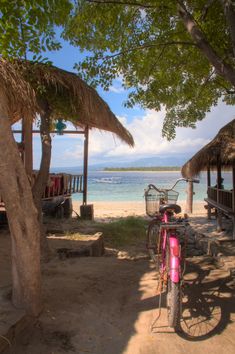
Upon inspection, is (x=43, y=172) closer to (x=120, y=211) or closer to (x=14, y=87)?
(x=14, y=87)

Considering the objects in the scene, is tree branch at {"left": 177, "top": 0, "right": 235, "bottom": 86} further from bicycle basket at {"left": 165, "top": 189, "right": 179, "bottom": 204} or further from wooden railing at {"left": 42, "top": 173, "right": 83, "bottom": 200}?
wooden railing at {"left": 42, "top": 173, "right": 83, "bottom": 200}

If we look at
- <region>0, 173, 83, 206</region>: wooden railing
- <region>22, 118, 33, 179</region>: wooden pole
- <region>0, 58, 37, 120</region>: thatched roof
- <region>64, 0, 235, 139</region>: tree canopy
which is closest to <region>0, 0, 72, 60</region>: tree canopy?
<region>0, 58, 37, 120</region>: thatched roof

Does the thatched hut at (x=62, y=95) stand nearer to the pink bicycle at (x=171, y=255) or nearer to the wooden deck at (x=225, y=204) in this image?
the pink bicycle at (x=171, y=255)

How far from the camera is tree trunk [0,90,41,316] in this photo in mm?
3072

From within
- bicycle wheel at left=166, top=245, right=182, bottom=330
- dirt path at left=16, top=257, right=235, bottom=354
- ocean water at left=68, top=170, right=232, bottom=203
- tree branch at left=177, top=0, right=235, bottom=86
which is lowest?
ocean water at left=68, top=170, right=232, bottom=203

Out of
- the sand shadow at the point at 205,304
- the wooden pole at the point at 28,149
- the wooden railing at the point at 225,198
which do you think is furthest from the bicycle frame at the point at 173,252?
the wooden railing at the point at 225,198

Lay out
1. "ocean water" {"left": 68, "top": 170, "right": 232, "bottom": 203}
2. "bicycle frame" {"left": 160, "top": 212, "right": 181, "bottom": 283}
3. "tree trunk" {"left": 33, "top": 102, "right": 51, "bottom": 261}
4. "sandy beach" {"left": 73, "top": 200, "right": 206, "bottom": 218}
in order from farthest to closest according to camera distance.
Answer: "ocean water" {"left": 68, "top": 170, "right": 232, "bottom": 203}
"sandy beach" {"left": 73, "top": 200, "right": 206, "bottom": 218}
"tree trunk" {"left": 33, "top": 102, "right": 51, "bottom": 261}
"bicycle frame" {"left": 160, "top": 212, "right": 181, "bottom": 283}

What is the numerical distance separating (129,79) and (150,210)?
2.80 meters

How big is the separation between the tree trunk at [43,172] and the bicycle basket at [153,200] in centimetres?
167

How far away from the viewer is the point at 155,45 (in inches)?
223

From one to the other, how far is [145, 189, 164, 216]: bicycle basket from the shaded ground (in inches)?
34.5

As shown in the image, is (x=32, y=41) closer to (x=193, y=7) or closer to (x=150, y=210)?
(x=150, y=210)

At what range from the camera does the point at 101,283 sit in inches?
181

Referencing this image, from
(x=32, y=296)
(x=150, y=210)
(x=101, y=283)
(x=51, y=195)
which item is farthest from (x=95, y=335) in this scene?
(x=51, y=195)
